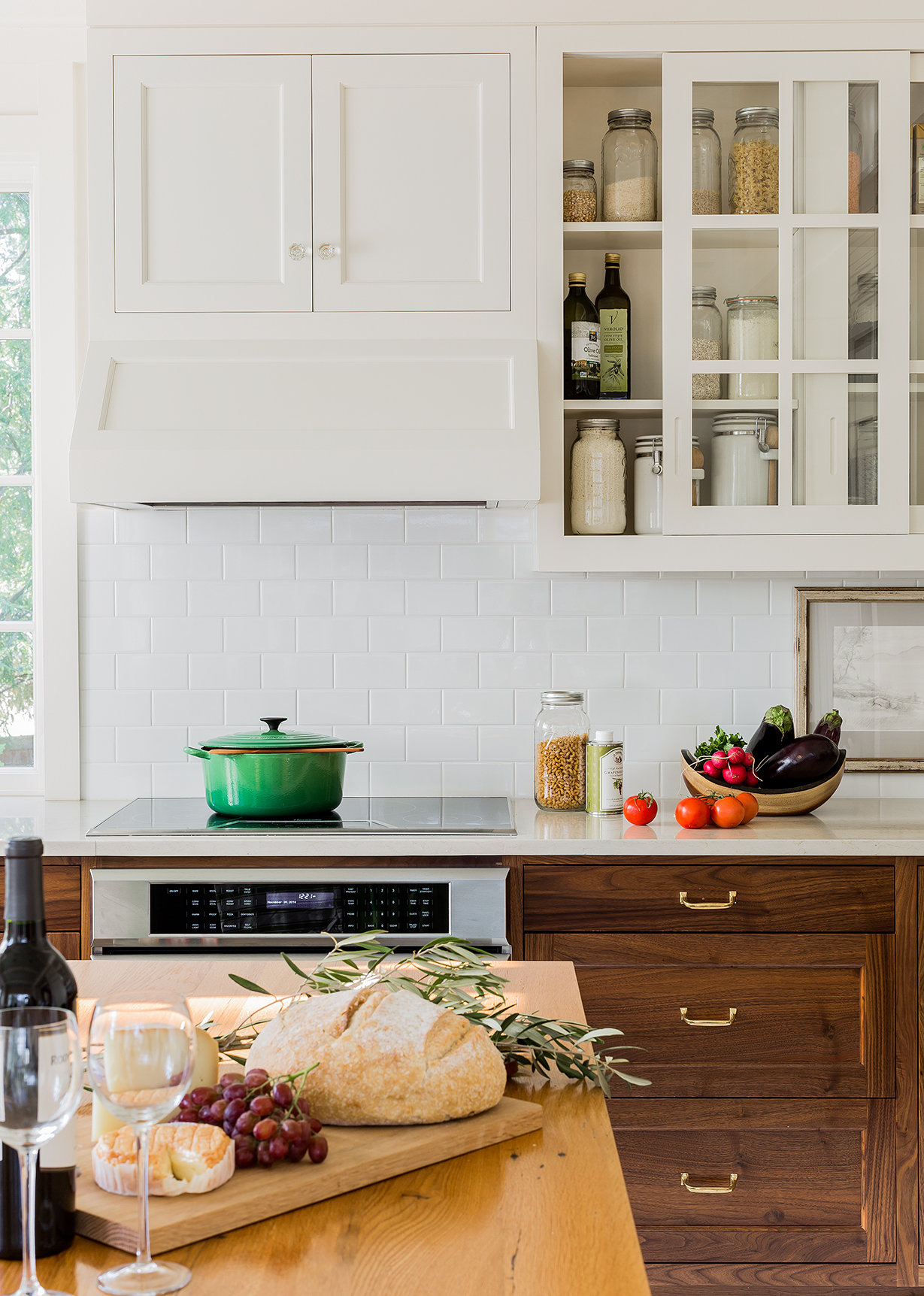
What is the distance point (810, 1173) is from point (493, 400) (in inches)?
70.0

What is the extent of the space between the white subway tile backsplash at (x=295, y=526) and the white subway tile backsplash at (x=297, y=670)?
0.30 m

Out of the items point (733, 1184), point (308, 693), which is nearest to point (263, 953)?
point (308, 693)

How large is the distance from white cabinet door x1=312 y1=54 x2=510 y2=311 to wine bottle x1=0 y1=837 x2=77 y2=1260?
210 centimetres

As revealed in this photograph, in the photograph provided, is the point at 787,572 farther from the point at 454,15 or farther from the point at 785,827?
the point at 454,15

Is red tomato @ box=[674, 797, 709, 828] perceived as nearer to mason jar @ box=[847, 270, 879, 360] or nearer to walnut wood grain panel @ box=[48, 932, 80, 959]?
mason jar @ box=[847, 270, 879, 360]

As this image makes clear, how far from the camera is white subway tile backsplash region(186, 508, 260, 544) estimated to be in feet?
10.2

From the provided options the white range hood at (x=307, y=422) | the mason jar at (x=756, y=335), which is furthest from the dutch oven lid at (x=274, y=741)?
the mason jar at (x=756, y=335)

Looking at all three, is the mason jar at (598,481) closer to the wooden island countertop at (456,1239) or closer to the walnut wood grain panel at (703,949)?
the walnut wood grain panel at (703,949)

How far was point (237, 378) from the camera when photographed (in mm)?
2674

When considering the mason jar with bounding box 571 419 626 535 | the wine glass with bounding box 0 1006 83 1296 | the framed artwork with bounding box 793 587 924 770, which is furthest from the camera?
the framed artwork with bounding box 793 587 924 770

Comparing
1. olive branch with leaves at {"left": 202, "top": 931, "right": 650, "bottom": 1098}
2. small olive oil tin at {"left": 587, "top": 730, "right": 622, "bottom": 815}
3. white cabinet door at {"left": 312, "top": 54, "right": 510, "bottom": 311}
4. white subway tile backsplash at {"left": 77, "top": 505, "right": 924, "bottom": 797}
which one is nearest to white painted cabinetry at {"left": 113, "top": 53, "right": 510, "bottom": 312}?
white cabinet door at {"left": 312, "top": 54, "right": 510, "bottom": 311}

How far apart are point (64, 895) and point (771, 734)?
1643 mm

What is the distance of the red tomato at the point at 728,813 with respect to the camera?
8.46 feet

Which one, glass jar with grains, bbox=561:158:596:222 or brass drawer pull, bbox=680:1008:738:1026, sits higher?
glass jar with grains, bbox=561:158:596:222
